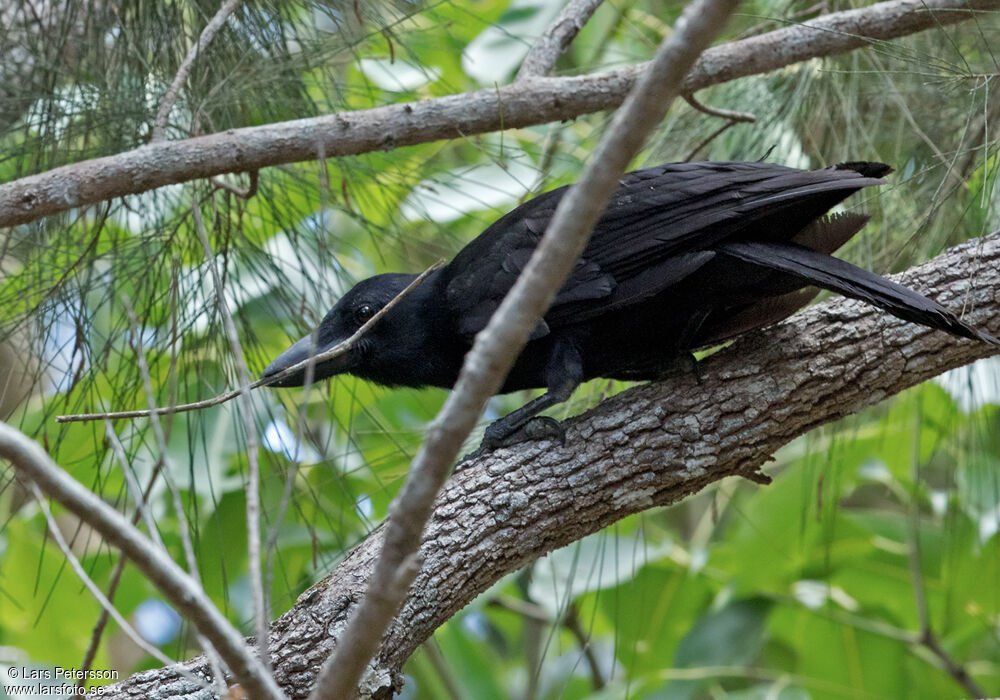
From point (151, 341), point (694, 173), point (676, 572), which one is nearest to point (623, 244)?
point (694, 173)

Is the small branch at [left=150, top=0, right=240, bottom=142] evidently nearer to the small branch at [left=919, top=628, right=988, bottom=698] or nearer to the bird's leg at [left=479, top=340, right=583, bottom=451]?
the bird's leg at [left=479, top=340, right=583, bottom=451]

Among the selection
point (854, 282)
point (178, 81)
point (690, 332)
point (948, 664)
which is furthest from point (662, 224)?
point (948, 664)

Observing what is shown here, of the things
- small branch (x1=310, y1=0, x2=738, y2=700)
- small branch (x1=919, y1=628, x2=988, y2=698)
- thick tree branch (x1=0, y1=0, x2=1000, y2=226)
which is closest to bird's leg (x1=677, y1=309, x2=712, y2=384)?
thick tree branch (x1=0, y1=0, x2=1000, y2=226)

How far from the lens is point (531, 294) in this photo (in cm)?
100

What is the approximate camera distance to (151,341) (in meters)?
2.49

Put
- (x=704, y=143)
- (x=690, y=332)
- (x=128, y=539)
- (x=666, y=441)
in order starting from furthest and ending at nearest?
(x=704, y=143) < (x=690, y=332) < (x=666, y=441) < (x=128, y=539)

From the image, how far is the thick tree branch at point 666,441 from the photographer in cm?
174

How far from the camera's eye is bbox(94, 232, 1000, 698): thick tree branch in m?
1.74

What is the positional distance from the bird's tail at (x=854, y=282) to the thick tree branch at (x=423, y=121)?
17.2 inches

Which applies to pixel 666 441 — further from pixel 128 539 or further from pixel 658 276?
pixel 128 539

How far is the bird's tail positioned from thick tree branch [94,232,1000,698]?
0.19 meters

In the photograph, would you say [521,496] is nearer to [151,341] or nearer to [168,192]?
[151,341]

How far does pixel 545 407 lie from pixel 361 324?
0.55 meters

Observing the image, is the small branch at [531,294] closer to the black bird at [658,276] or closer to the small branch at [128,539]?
the small branch at [128,539]
